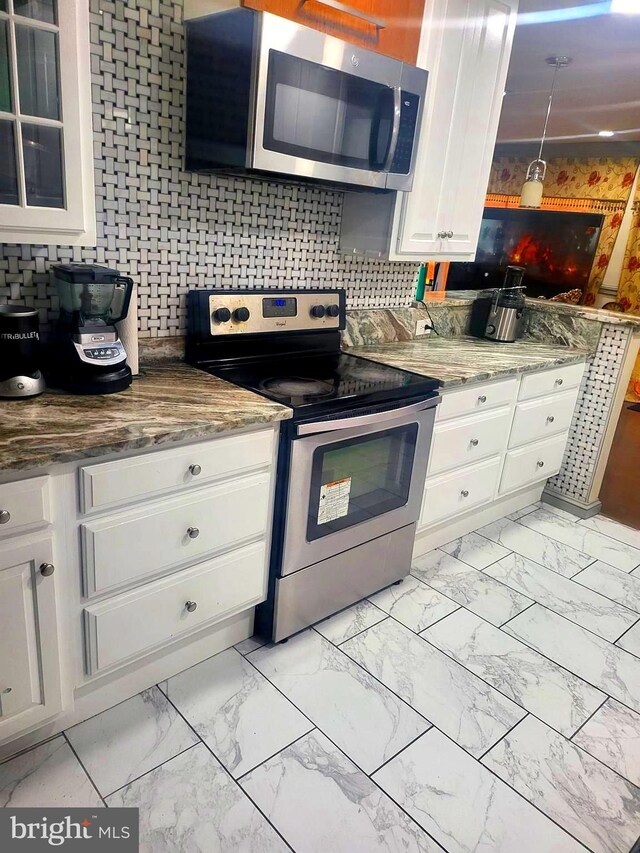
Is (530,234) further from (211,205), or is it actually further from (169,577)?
(169,577)

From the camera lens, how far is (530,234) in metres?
6.52

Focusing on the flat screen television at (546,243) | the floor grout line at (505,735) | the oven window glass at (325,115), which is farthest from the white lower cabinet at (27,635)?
the flat screen television at (546,243)

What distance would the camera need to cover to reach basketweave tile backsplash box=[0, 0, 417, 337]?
1749 mm

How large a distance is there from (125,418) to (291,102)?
3.49 ft

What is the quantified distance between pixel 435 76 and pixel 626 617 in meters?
2.21

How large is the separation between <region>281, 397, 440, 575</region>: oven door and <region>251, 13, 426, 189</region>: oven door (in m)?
0.81

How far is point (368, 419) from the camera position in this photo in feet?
6.45

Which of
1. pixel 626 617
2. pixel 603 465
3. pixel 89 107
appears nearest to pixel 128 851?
pixel 89 107

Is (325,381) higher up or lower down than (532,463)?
higher up

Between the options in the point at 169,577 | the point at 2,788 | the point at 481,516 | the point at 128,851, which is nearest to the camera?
the point at 128,851

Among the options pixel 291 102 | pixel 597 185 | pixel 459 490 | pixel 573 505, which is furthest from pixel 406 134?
pixel 597 185

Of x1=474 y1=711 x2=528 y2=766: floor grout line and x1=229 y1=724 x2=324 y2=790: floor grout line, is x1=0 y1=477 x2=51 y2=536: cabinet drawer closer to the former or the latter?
x1=229 y1=724 x2=324 y2=790: floor grout line

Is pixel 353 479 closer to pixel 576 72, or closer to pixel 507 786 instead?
pixel 507 786

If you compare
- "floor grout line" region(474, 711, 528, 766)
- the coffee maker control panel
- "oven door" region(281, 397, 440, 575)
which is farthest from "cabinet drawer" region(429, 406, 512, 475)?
the coffee maker control panel
